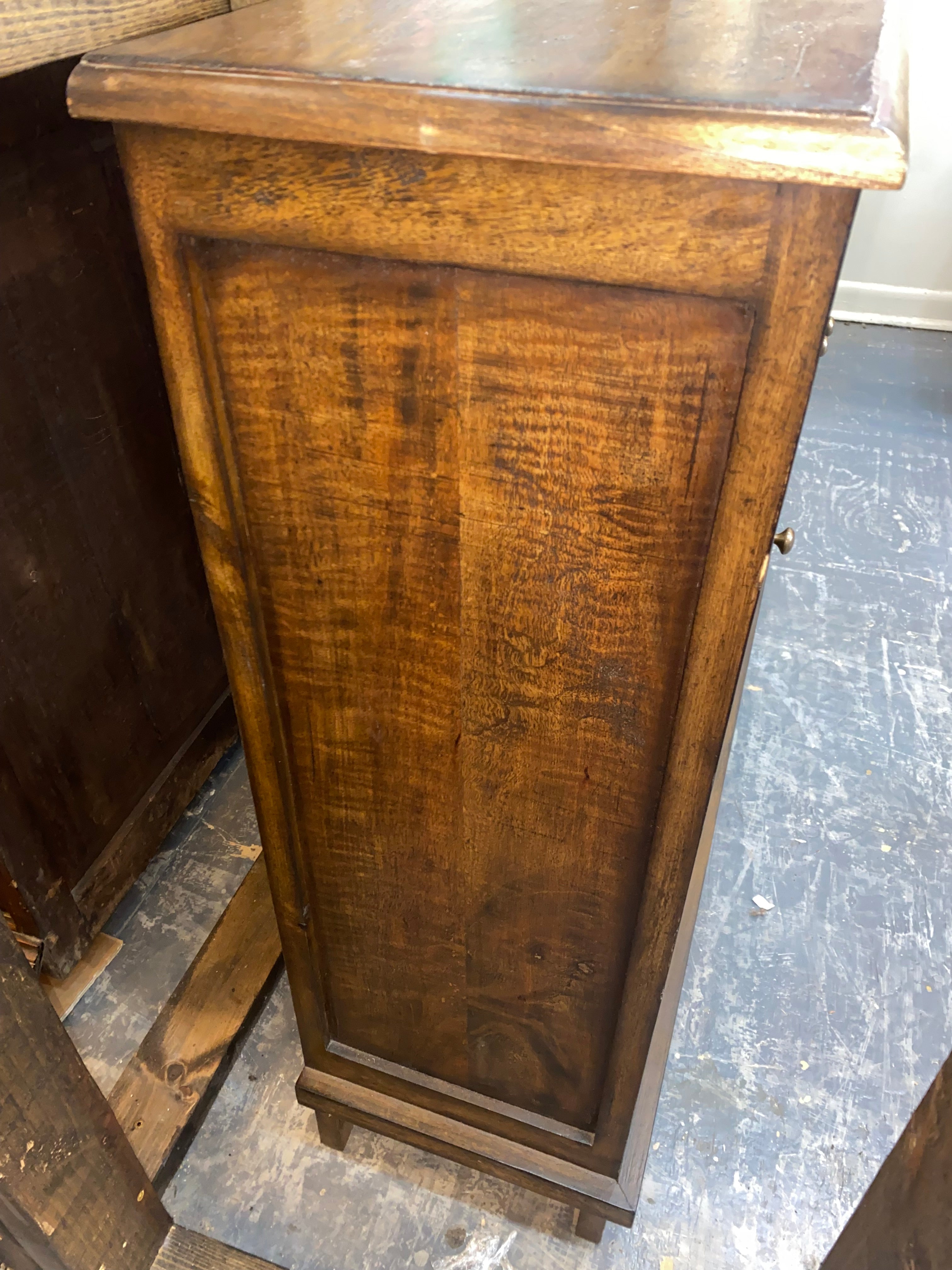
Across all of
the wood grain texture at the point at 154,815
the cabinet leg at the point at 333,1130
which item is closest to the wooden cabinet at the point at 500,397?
the cabinet leg at the point at 333,1130

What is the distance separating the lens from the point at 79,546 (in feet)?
Answer: 3.82

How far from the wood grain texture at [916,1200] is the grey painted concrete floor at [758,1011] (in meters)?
0.56

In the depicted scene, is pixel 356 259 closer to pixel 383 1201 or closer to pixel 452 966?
pixel 452 966

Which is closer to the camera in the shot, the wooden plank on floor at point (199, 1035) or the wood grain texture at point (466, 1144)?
the wood grain texture at point (466, 1144)

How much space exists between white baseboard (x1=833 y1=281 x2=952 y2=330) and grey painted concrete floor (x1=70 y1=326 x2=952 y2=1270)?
148 cm

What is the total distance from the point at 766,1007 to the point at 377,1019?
649mm

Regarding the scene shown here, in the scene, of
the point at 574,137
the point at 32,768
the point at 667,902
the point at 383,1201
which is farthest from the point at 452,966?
the point at 574,137

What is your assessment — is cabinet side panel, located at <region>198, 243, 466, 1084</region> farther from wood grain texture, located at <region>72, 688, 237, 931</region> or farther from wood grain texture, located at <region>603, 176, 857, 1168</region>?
wood grain texture, located at <region>72, 688, 237, 931</region>

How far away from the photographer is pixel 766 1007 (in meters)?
1.33

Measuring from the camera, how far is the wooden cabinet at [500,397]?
1.43 ft

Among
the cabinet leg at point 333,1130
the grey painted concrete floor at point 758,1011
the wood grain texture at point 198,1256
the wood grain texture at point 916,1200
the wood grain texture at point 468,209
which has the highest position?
the wood grain texture at point 468,209

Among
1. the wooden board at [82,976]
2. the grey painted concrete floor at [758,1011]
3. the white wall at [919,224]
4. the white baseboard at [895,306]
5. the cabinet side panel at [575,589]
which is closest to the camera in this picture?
the cabinet side panel at [575,589]

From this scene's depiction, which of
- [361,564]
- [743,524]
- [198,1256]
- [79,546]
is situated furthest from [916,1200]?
[79,546]

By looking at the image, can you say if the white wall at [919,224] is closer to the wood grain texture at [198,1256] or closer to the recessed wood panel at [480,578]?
the recessed wood panel at [480,578]
